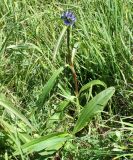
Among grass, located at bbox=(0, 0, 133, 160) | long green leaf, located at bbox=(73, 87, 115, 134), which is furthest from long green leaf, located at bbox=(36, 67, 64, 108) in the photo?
long green leaf, located at bbox=(73, 87, 115, 134)

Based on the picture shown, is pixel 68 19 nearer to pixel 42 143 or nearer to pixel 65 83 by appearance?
pixel 65 83

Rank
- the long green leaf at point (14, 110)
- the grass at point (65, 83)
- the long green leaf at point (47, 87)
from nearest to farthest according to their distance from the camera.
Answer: the long green leaf at point (14, 110) → the grass at point (65, 83) → the long green leaf at point (47, 87)

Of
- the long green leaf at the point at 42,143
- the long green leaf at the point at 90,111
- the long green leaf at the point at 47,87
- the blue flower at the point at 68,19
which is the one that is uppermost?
the blue flower at the point at 68,19

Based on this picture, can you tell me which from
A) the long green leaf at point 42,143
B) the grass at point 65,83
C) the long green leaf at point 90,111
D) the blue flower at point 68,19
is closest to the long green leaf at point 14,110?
the grass at point 65,83

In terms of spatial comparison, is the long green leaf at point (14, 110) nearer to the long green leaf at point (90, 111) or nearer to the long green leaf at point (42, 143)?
the long green leaf at point (42, 143)

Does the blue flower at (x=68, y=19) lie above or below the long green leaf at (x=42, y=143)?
above

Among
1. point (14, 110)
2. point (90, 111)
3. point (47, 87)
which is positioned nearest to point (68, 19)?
point (47, 87)

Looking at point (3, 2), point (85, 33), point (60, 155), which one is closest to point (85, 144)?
point (60, 155)

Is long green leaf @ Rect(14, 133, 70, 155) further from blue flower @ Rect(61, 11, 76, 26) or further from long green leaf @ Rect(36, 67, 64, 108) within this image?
blue flower @ Rect(61, 11, 76, 26)

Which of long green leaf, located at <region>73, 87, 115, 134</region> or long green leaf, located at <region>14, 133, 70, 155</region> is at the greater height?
long green leaf, located at <region>73, 87, 115, 134</region>
